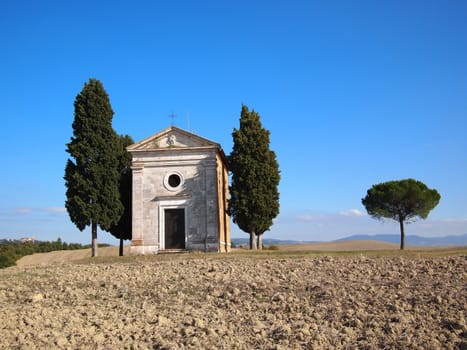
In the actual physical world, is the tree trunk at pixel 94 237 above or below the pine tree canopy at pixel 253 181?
below

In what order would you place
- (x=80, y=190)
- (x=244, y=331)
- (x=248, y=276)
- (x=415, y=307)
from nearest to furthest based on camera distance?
(x=244, y=331)
(x=415, y=307)
(x=248, y=276)
(x=80, y=190)

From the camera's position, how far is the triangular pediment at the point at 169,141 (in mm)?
27016

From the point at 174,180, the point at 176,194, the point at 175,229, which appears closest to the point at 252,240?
the point at 175,229

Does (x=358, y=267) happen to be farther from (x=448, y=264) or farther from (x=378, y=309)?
(x=378, y=309)

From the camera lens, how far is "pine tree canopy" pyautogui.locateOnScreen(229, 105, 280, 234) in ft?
88.9

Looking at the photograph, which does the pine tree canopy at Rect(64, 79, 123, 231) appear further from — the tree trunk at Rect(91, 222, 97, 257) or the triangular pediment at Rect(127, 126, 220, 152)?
the triangular pediment at Rect(127, 126, 220, 152)

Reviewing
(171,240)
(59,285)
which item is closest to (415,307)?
(59,285)

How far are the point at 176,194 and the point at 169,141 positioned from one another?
3007 millimetres

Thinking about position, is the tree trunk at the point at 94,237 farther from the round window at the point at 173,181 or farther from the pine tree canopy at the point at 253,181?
the pine tree canopy at the point at 253,181

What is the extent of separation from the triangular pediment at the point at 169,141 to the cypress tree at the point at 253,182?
2525 mm

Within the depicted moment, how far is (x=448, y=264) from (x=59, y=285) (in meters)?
10.1

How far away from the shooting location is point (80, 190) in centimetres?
2562

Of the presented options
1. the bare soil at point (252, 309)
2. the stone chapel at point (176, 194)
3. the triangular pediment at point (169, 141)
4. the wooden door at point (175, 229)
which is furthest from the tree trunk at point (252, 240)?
the bare soil at point (252, 309)

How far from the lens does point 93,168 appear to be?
25.9 metres
